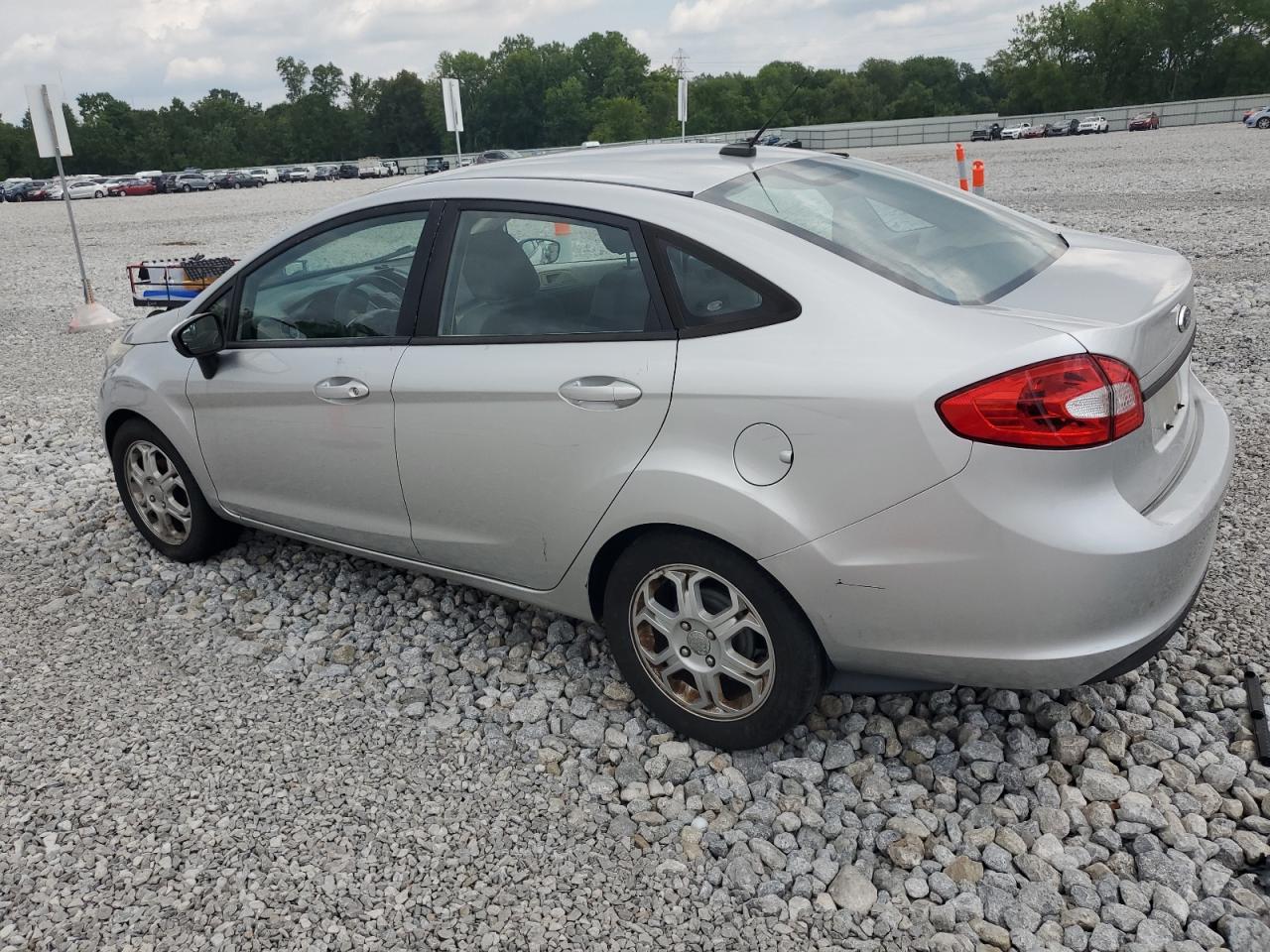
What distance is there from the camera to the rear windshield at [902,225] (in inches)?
115

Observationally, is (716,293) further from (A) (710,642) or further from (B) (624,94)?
(B) (624,94)

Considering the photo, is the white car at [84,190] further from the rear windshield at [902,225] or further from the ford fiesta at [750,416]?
the rear windshield at [902,225]


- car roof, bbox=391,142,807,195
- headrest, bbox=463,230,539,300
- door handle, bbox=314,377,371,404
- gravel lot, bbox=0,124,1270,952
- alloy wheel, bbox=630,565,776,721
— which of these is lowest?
gravel lot, bbox=0,124,1270,952

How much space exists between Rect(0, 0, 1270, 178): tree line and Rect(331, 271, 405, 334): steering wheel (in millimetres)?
78322

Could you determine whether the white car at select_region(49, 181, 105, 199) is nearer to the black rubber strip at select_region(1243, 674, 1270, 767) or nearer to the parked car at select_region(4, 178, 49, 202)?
the parked car at select_region(4, 178, 49, 202)

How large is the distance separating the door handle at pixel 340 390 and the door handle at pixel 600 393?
0.93 metres

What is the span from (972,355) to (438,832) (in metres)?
1.98

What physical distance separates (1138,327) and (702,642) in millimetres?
1460

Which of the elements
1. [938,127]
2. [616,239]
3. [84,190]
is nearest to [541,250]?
[616,239]

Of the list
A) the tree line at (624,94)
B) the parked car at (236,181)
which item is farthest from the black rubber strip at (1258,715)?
the tree line at (624,94)

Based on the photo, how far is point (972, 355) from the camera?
8.37 feet

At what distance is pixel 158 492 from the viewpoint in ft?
15.9

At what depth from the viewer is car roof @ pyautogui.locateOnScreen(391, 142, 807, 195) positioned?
130 inches

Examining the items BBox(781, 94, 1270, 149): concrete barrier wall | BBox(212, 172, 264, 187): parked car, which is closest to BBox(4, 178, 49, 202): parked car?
BBox(212, 172, 264, 187): parked car
